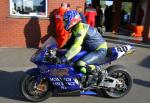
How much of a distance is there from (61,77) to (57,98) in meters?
0.62

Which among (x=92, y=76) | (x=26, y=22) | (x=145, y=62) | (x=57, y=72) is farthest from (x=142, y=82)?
(x=26, y=22)

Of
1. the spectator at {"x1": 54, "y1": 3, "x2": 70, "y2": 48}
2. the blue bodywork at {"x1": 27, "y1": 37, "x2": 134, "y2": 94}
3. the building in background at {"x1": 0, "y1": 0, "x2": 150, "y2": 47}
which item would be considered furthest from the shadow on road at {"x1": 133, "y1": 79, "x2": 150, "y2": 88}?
the building in background at {"x1": 0, "y1": 0, "x2": 150, "y2": 47}

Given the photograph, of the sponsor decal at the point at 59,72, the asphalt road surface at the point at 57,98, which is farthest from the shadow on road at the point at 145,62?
the sponsor decal at the point at 59,72

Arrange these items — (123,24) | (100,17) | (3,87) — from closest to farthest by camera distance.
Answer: (3,87)
(100,17)
(123,24)

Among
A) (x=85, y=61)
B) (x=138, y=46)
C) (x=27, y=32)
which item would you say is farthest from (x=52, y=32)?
(x=85, y=61)

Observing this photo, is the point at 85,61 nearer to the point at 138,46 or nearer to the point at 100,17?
the point at 138,46

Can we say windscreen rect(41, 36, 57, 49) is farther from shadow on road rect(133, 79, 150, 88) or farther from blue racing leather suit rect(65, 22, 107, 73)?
shadow on road rect(133, 79, 150, 88)

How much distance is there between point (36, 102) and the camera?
6.90m

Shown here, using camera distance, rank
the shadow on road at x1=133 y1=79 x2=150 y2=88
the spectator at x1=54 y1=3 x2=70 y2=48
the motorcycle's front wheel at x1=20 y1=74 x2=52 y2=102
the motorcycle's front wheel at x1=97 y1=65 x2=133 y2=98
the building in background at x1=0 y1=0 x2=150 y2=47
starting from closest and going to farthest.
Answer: the motorcycle's front wheel at x1=20 y1=74 x2=52 y2=102
the motorcycle's front wheel at x1=97 y1=65 x2=133 y2=98
the shadow on road at x1=133 y1=79 x2=150 y2=88
the spectator at x1=54 y1=3 x2=70 y2=48
the building in background at x1=0 y1=0 x2=150 y2=47

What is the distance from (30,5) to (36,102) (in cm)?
665

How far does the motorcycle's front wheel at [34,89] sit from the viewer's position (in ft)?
22.2

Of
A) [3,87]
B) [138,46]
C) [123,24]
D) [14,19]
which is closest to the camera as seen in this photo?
[3,87]

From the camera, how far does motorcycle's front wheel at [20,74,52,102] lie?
677cm

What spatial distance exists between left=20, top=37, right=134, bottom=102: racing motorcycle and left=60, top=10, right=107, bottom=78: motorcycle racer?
119 mm
